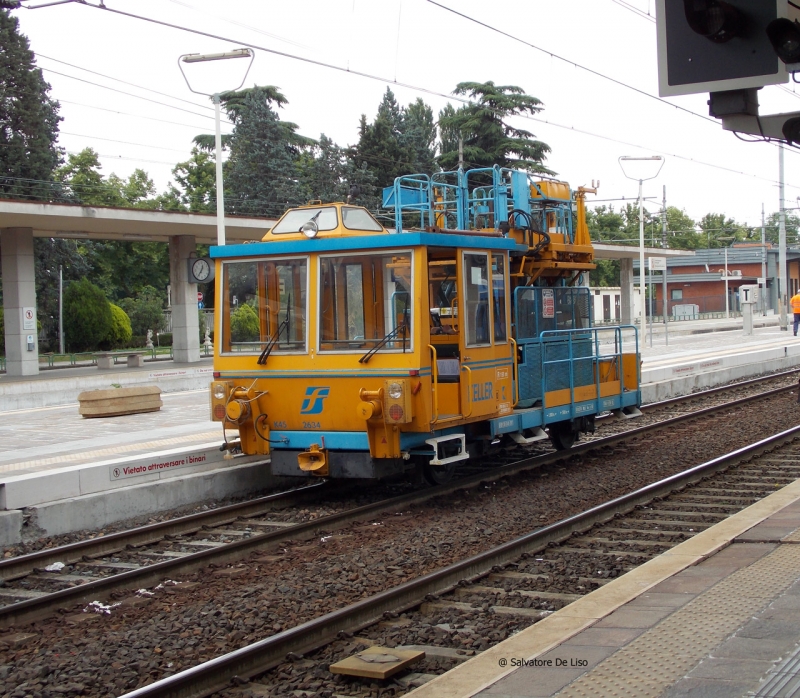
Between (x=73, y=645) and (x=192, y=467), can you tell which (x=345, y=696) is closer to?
(x=73, y=645)

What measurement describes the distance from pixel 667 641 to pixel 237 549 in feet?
14.3

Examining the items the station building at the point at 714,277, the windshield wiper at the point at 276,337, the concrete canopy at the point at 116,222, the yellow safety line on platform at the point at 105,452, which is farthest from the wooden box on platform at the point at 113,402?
the station building at the point at 714,277

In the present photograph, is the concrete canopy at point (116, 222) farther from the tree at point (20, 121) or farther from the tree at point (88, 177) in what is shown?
the tree at point (88, 177)

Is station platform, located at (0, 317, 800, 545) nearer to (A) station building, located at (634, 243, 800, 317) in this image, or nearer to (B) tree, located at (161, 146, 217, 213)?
(B) tree, located at (161, 146, 217, 213)

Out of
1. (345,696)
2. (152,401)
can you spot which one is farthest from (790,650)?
(152,401)

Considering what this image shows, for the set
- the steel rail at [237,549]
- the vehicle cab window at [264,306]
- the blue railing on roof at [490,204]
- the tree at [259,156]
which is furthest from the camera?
the tree at [259,156]

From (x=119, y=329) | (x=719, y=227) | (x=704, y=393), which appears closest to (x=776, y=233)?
(x=719, y=227)

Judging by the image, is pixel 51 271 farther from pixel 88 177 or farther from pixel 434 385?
pixel 434 385

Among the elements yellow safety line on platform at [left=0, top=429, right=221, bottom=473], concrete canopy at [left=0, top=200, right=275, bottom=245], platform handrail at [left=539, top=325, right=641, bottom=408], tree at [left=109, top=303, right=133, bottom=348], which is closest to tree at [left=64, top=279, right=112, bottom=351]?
tree at [left=109, top=303, right=133, bottom=348]

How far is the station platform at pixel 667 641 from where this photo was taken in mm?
4328

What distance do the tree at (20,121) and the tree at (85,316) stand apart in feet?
44.8

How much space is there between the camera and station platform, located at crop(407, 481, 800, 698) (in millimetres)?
4328

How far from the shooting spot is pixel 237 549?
8.27 meters

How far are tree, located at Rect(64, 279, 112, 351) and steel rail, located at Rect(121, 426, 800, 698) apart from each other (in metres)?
37.8
